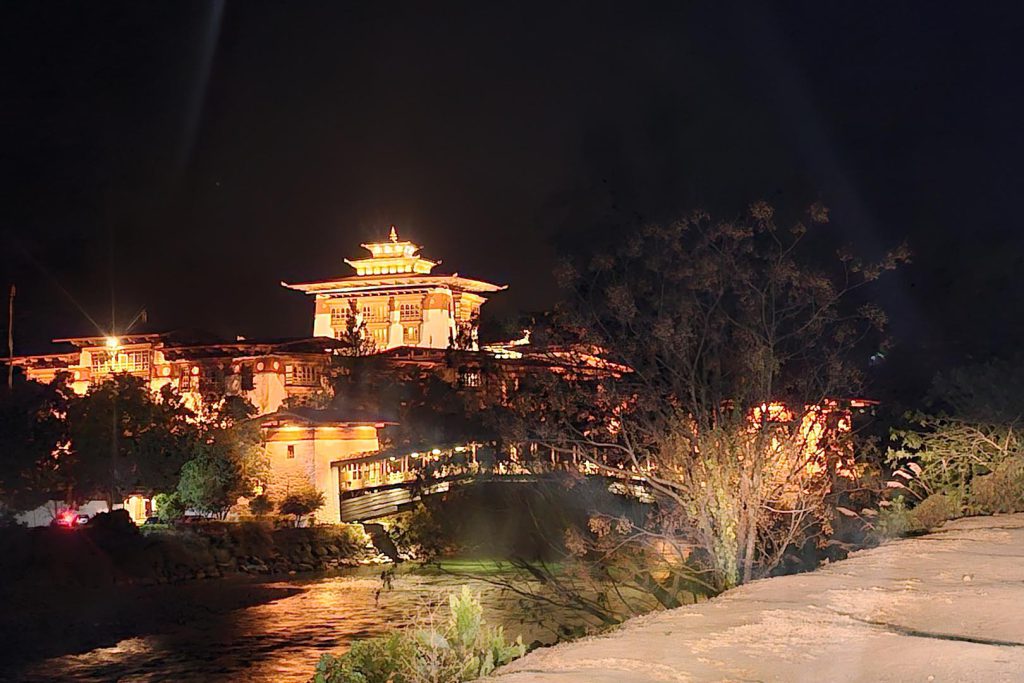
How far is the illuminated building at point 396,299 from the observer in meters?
66.6

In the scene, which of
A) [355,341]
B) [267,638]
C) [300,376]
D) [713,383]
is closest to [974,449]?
[713,383]

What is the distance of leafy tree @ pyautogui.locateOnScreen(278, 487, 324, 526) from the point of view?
39.8 meters

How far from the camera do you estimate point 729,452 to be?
12.8 metres

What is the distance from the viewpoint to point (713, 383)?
43.5 ft

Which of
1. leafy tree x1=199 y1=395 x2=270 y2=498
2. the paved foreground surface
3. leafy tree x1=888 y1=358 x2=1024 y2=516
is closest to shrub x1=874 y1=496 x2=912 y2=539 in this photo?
leafy tree x1=888 y1=358 x2=1024 y2=516

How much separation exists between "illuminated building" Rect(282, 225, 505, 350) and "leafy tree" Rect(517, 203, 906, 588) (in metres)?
50.3

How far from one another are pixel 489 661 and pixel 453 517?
2698 centimetres

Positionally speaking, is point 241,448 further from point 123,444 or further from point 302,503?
point 123,444

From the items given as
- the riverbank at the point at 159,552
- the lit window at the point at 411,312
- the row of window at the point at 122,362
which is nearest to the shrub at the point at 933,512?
the riverbank at the point at 159,552

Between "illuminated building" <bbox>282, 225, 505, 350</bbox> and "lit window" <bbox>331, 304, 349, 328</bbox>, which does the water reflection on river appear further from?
"lit window" <bbox>331, 304, 349, 328</bbox>

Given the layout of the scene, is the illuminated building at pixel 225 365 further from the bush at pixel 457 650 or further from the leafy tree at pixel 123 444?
the bush at pixel 457 650

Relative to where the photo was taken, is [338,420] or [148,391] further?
[148,391]

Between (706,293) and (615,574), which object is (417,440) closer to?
(615,574)

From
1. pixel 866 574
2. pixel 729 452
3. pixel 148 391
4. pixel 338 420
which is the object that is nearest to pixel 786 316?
pixel 729 452
